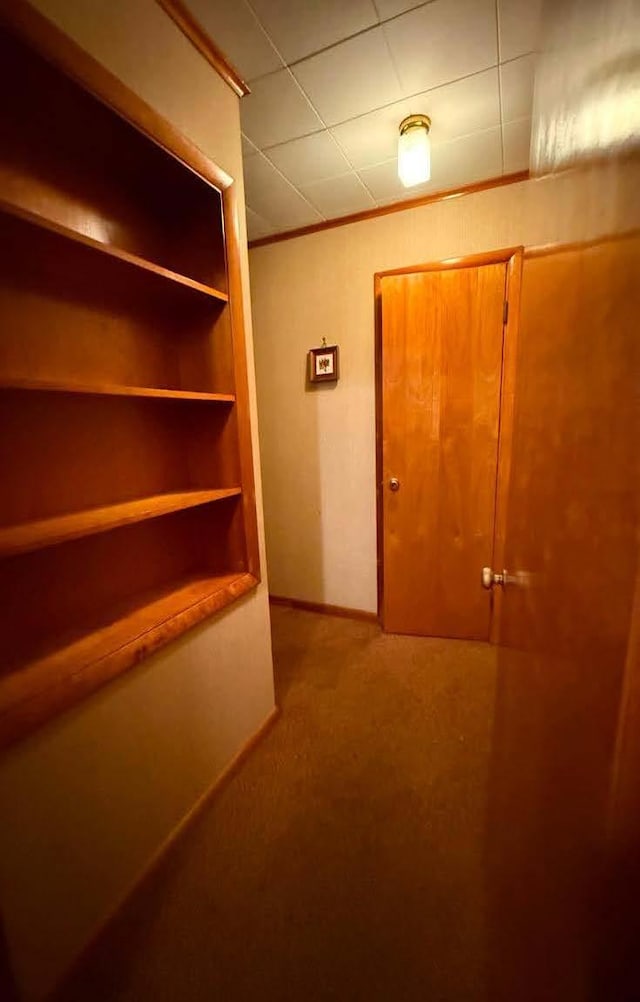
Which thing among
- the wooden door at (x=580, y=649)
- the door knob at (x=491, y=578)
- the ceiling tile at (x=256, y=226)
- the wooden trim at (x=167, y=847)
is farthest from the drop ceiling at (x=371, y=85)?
the wooden trim at (x=167, y=847)

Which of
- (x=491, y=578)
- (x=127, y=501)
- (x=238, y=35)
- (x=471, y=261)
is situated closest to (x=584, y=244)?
(x=491, y=578)

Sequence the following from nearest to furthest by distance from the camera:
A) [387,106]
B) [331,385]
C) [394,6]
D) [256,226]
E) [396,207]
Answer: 1. [394,6]
2. [387,106]
3. [396,207]
4. [256,226]
5. [331,385]

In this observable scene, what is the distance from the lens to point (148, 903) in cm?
98

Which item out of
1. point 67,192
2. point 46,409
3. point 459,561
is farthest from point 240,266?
point 459,561

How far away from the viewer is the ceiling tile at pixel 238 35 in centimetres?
103

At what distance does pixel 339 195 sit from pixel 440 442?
1.43m

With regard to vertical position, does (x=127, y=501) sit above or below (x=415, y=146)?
below

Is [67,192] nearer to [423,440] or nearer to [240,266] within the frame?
[240,266]

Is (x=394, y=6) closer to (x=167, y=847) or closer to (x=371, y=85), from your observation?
(x=371, y=85)

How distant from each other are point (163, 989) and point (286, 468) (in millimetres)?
2165

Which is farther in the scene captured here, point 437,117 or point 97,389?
point 437,117

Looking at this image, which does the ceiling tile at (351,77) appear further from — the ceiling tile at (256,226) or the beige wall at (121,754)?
the ceiling tile at (256,226)

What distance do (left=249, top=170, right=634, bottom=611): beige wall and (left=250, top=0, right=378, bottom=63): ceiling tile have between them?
38.0 inches

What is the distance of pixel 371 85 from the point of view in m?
1.28
